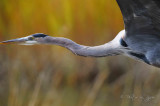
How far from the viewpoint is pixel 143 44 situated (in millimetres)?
2549

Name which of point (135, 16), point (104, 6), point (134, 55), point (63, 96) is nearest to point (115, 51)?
point (134, 55)

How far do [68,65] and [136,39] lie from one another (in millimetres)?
1124

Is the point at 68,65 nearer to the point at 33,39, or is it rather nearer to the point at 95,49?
the point at 33,39

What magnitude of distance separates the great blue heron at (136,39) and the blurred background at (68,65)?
0.56 meters

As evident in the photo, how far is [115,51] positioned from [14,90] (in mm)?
876

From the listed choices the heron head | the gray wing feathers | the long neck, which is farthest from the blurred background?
the gray wing feathers

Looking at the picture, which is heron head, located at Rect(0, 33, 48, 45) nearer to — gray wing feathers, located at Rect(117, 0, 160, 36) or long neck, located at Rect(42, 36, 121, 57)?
long neck, located at Rect(42, 36, 121, 57)

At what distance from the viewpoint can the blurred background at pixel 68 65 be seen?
3.23 m

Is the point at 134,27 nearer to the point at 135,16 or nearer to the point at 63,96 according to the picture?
the point at 135,16

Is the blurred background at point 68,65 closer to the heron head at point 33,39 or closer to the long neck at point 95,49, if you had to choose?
the heron head at point 33,39

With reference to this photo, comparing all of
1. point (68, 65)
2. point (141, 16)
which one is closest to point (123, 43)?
point (141, 16)

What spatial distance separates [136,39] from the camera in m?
2.53

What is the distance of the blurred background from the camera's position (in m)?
3.23

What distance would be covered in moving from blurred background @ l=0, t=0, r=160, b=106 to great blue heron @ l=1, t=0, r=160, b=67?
1.84ft
